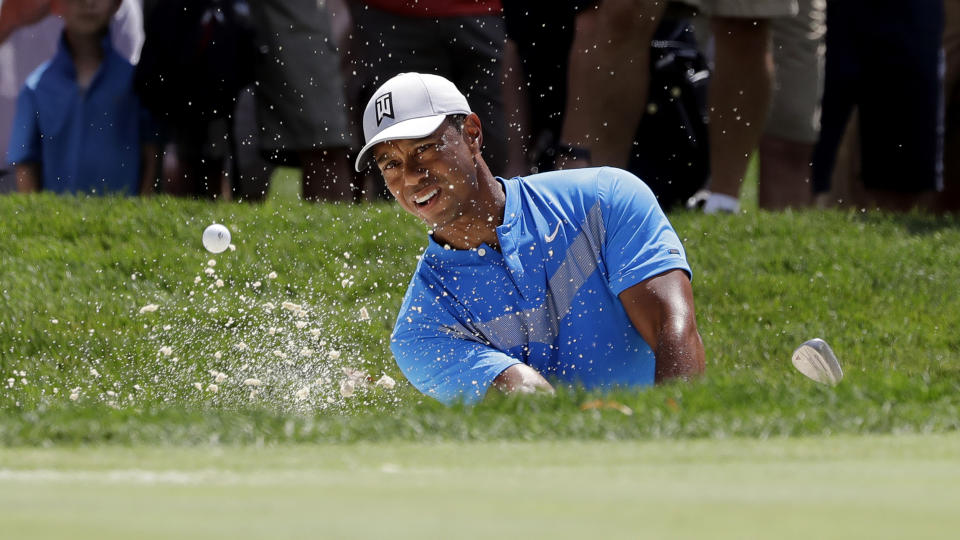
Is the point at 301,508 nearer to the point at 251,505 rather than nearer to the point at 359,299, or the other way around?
the point at 251,505

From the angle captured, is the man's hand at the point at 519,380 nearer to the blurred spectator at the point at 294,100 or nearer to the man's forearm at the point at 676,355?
the man's forearm at the point at 676,355

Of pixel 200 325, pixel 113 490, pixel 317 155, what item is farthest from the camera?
pixel 317 155

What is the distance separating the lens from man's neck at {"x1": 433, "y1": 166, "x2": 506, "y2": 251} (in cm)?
530

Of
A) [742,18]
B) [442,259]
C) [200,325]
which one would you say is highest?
[742,18]

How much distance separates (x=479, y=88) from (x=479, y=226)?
11.0 ft

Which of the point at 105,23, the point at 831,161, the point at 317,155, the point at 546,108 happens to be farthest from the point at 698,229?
the point at 105,23

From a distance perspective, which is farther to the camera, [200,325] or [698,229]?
[698,229]

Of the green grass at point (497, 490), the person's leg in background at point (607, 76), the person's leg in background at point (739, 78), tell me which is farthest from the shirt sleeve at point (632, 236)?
the person's leg in background at point (739, 78)

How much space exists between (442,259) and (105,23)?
4420 mm

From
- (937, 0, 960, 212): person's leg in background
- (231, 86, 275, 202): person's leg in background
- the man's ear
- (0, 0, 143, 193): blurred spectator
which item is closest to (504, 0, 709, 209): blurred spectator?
(937, 0, 960, 212): person's leg in background

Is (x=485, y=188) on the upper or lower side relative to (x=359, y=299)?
upper

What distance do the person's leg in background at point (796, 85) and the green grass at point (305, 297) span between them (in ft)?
1.61

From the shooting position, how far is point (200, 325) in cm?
740

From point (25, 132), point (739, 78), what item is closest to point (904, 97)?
point (739, 78)
